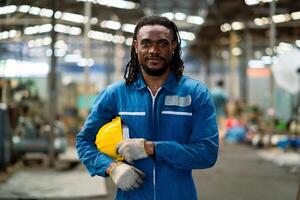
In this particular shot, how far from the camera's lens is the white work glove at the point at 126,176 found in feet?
5.80

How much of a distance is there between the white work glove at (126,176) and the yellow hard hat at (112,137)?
3.0 inches

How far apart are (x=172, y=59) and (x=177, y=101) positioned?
206 mm

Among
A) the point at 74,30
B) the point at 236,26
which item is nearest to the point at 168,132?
the point at 236,26

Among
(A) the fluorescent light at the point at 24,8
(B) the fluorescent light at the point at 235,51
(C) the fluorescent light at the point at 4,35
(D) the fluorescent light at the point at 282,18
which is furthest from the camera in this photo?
(B) the fluorescent light at the point at 235,51

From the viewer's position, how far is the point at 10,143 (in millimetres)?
7402

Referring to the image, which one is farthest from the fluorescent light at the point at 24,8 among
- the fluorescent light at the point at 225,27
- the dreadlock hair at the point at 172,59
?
the fluorescent light at the point at 225,27

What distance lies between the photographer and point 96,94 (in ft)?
33.3

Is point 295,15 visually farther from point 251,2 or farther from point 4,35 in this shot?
point 4,35

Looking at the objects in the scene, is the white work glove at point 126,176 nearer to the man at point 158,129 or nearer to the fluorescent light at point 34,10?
the man at point 158,129

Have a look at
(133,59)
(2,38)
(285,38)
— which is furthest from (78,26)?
(133,59)

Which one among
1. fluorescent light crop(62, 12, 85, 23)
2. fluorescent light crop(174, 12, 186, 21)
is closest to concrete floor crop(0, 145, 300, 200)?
fluorescent light crop(62, 12, 85, 23)

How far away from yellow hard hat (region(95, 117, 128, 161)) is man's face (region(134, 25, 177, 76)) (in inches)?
8.6

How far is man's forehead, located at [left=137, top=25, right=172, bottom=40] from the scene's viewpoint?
6.16 feet

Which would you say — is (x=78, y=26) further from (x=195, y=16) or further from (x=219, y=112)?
(x=219, y=112)
